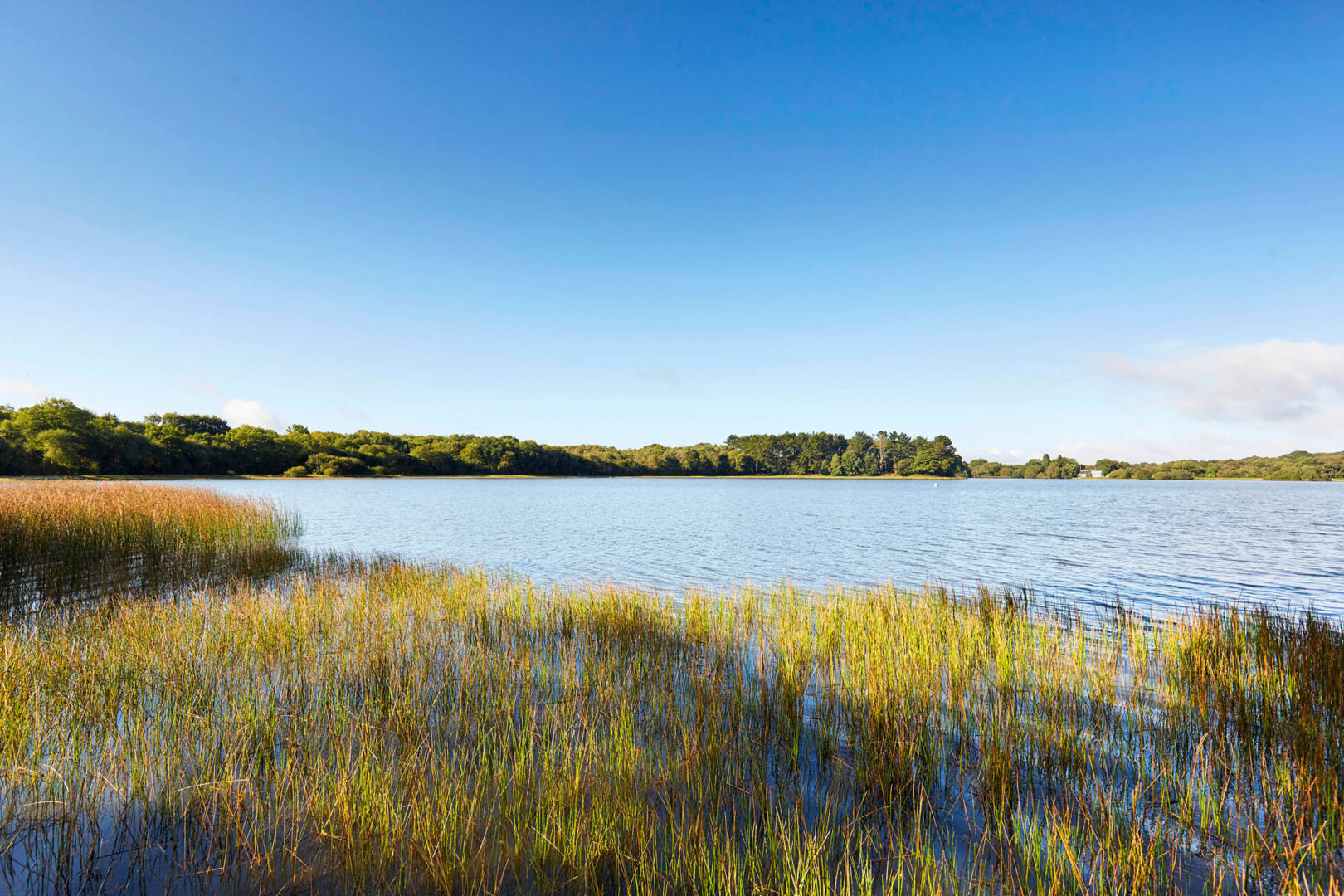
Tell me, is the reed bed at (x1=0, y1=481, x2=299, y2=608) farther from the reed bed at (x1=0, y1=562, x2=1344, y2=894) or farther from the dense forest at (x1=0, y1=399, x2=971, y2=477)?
the dense forest at (x1=0, y1=399, x2=971, y2=477)

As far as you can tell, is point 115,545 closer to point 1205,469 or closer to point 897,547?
point 897,547

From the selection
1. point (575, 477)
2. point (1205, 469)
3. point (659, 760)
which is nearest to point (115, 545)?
point (659, 760)

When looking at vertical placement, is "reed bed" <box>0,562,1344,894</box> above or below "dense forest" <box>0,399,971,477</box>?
below

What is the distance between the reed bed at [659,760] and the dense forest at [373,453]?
7334 centimetres

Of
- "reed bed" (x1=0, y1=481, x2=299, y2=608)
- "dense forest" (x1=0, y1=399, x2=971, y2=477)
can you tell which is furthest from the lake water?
"dense forest" (x1=0, y1=399, x2=971, y2=477)

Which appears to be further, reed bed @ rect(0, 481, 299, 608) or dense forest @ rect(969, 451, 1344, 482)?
dense forest @ rect(969, 451, 1344, 482)

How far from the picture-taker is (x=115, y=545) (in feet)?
37.5

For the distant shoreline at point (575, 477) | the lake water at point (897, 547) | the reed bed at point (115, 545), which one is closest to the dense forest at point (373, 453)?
the distant shoreline at point (575, 477)

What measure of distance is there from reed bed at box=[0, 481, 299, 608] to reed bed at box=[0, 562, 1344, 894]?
12.3 ft

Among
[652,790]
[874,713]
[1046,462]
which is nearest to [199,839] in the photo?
[652,790]

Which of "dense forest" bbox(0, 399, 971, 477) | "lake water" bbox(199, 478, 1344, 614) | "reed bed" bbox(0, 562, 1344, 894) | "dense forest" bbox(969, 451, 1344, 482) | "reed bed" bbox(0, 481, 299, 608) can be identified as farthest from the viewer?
"dense forest" bbox(969, 451, 1344, 482)

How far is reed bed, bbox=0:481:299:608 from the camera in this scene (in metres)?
9.02

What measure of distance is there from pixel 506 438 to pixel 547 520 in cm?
10404

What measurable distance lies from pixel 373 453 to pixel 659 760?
10861 centimetres
